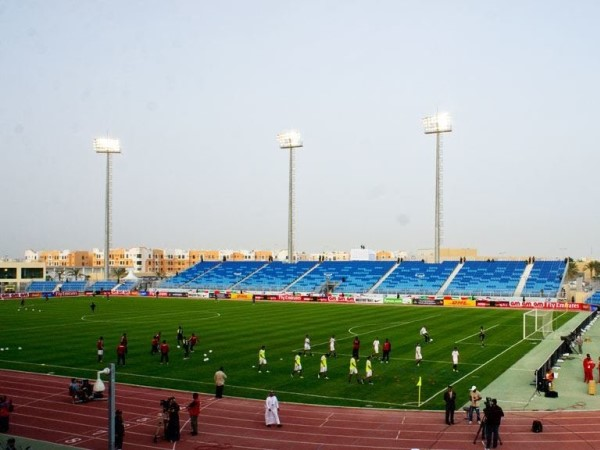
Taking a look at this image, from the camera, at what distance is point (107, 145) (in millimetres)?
106375

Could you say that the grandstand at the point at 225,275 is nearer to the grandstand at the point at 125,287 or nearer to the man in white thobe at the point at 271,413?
the grandstand at the point at 125,287

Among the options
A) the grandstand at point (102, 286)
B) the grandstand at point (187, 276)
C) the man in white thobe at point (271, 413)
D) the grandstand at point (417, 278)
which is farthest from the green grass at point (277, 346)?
the grandstand at point (187, 276)

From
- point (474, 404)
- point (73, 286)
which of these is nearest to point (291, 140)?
point (73, 286)

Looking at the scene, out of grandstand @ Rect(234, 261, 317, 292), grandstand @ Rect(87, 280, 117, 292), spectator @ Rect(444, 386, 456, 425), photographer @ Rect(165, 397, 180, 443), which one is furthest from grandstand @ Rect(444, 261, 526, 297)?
photographer @ Rect(165, 397, 180, 443)

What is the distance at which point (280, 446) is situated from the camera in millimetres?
17969

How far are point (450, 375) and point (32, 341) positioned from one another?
87.6 ft

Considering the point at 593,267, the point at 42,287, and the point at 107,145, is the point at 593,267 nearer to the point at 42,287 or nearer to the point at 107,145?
the point at 107,145

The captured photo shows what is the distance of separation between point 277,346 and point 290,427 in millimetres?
17662

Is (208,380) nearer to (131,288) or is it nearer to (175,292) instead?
(175,292)

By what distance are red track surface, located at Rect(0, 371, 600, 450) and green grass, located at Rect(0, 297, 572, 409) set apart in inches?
76.0

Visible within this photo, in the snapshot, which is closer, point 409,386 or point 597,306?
point 409,386

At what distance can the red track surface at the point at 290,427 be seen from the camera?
18.2m

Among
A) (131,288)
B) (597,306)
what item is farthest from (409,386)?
(131,288)

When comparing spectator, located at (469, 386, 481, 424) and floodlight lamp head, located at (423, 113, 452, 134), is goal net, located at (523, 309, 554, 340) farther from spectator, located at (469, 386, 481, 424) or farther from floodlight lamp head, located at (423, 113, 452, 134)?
floodlight lamp head, located at (423, 113, 452, 134)
